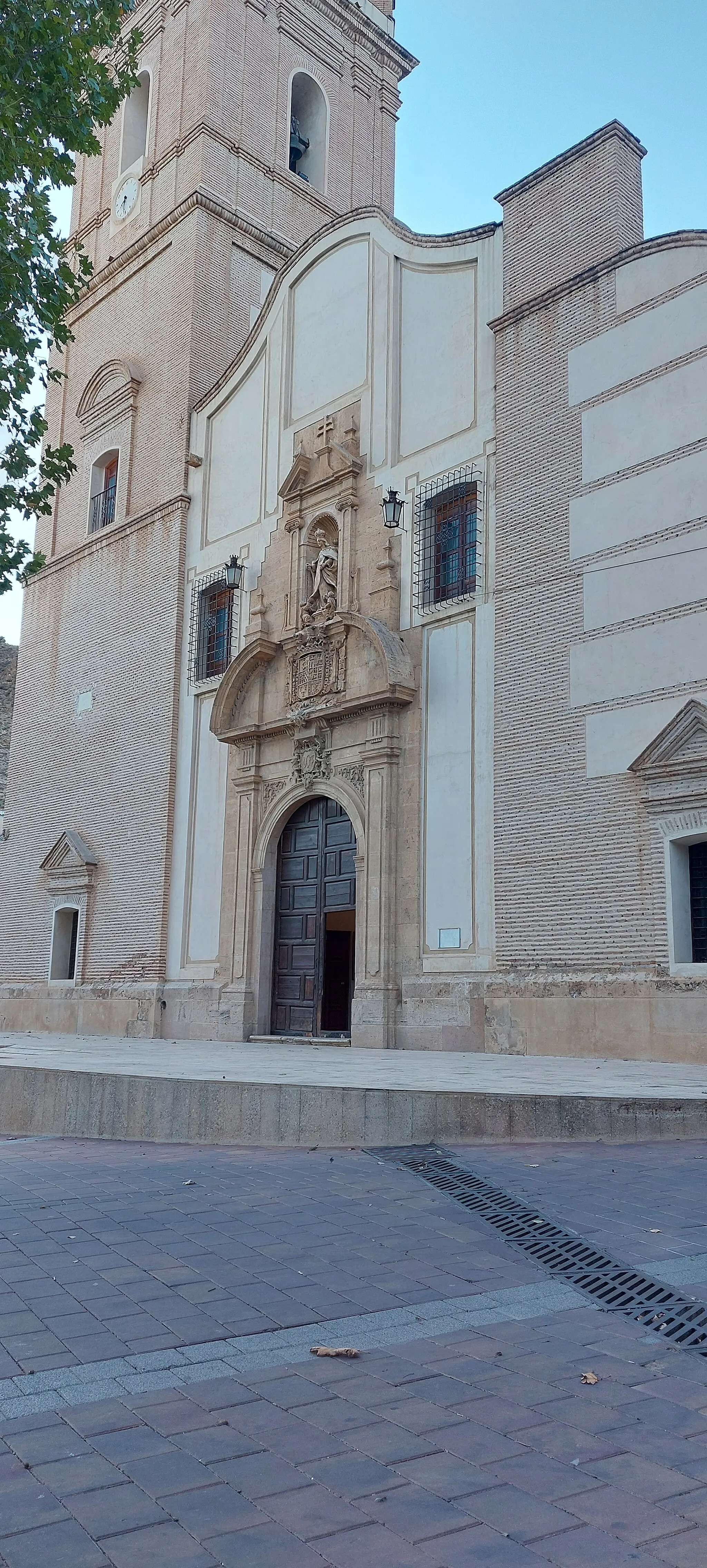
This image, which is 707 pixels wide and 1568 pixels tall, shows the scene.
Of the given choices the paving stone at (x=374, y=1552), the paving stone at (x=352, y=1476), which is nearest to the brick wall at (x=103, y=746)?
the paving stone at (x=352, y=1476)

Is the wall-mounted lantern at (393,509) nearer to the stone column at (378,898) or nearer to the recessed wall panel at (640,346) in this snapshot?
the stone column at (378,898)

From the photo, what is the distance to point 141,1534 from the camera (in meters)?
2.27

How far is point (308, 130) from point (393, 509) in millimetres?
13124

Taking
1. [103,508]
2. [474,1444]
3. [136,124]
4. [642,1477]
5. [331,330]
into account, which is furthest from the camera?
[136,124]

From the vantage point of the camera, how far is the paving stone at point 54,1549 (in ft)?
7.10

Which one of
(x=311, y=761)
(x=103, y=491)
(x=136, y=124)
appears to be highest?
(x=136, y=124)

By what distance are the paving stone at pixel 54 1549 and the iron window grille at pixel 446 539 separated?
39.6 ft

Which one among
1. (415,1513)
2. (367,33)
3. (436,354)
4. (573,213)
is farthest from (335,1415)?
(367,33)

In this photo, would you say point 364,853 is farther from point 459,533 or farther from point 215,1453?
point 215,1453

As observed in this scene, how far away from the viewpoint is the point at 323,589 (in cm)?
1579

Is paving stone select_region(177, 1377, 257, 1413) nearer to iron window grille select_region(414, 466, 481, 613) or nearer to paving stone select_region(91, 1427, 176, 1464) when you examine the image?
paving stone select_region(91, 1427, 176, 1464)

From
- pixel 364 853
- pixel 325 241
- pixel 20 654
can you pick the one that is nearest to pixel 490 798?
pixel 364 853

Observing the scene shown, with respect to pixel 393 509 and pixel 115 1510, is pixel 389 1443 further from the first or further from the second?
pixel 393 509

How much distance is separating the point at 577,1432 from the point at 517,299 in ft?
43.4
